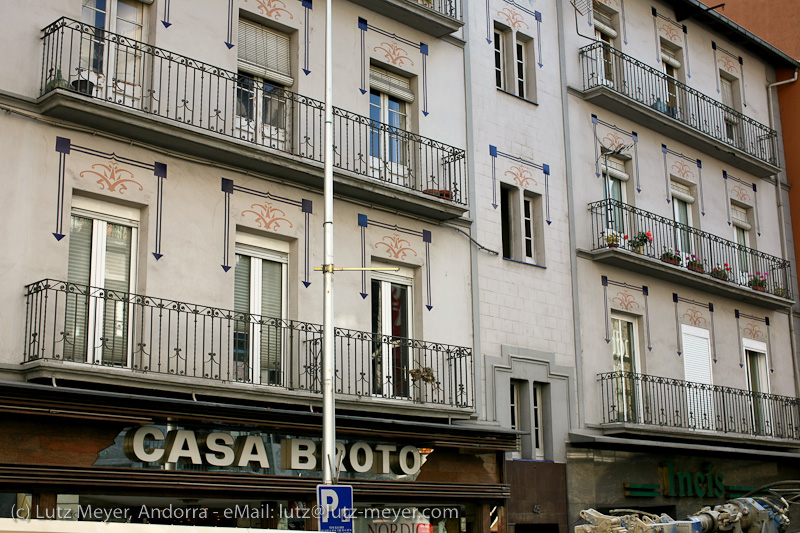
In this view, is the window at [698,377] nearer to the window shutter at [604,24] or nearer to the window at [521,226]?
the window at [521,226]

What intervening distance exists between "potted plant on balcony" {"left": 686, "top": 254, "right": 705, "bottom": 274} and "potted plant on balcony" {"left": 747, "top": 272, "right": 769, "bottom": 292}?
2.87 metres

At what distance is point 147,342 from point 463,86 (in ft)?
32.7

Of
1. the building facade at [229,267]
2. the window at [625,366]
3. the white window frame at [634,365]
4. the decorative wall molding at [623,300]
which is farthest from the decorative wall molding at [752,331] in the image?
the building facade at [229,267]

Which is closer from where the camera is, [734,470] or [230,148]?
[230,148]

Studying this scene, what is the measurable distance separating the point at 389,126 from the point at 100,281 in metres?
6.86

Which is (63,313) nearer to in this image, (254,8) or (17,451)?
(17,451)

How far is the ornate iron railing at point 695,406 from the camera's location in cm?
2348

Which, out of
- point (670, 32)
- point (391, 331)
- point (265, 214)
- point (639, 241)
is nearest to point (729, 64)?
point (670, 32)

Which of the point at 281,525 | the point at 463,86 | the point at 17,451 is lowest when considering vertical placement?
the point at 281,525

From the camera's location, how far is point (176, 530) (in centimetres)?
970

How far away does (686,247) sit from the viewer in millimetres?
27156

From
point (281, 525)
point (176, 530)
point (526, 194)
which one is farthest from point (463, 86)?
point (176, 530)

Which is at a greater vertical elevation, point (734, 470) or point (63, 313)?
point (63, 313)

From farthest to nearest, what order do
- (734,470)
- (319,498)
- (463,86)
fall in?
1. (734,470)
2. (463,86)
3. (319,498)
